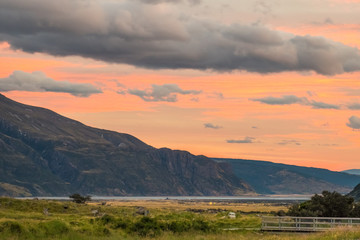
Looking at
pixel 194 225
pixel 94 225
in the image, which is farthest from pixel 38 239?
pixel 194 225

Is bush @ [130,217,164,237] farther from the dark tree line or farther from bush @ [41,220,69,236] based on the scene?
the dark tree line

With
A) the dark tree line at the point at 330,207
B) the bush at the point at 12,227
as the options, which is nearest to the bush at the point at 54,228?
the bush at the point at 12,227

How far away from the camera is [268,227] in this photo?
73.8m

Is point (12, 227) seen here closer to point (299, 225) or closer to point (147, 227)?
point (147, 227)

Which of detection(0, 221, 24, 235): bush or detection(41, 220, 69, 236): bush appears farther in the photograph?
detection(41, 220, 69, 236): bush

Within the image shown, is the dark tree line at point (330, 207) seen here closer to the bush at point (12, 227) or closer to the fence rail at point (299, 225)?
the fence rail at point (299, 225)

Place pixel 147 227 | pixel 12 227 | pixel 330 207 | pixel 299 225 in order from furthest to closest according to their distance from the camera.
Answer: pixel 330 207, pixel 299 225, pixel 147 227, pixel 12 227

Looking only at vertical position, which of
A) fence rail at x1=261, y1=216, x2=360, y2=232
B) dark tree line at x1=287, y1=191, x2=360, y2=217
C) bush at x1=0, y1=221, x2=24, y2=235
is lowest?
bush at x1=0, y1=221, x2=24, y2=235

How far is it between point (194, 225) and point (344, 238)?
2383 centimetres

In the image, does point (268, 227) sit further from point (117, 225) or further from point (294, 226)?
point (117, 225)

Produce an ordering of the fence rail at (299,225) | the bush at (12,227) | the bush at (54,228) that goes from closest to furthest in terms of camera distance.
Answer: the bush at (12,227), the bush at (54,228), the fence rail at (299,225)

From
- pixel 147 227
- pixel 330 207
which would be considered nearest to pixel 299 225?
pixel 147 227

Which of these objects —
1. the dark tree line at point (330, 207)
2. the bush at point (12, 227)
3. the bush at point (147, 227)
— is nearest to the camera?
the bush at point (12, 227)

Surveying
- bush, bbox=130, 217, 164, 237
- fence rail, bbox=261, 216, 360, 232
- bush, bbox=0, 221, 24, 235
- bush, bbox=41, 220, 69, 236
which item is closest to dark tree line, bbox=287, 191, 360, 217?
fence rail, bbox=261, 216, 360, 232
